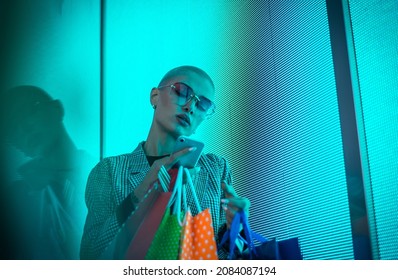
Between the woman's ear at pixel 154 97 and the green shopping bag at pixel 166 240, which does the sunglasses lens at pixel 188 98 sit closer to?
the woman's ear at pixel 154 97

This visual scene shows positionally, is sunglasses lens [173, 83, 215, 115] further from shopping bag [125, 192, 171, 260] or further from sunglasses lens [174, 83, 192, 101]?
shopping bag [125, 192, 171, 260]

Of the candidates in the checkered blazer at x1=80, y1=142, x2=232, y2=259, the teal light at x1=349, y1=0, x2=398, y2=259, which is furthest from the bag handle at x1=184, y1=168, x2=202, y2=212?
the teal light at x1=349, y1=0, x2=398, y2=259

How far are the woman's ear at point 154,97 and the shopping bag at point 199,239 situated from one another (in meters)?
0.37

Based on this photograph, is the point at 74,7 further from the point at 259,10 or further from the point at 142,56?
the point at 259,10

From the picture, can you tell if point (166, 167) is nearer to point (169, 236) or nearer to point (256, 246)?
point (169, 236)

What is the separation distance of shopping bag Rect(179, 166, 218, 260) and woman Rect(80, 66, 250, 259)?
0.07 metres

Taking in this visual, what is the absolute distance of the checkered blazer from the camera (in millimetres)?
1308

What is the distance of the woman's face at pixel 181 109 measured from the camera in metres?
1.39

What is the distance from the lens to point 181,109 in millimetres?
1385

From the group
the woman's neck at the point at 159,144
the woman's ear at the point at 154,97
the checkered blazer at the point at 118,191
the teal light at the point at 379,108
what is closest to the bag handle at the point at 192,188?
the checkered blazer at the point at 118,191

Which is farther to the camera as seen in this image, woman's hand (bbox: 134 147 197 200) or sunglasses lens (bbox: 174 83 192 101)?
sunglasses lens (bbox: 174 83 192 101)

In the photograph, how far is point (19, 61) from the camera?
1.60m
